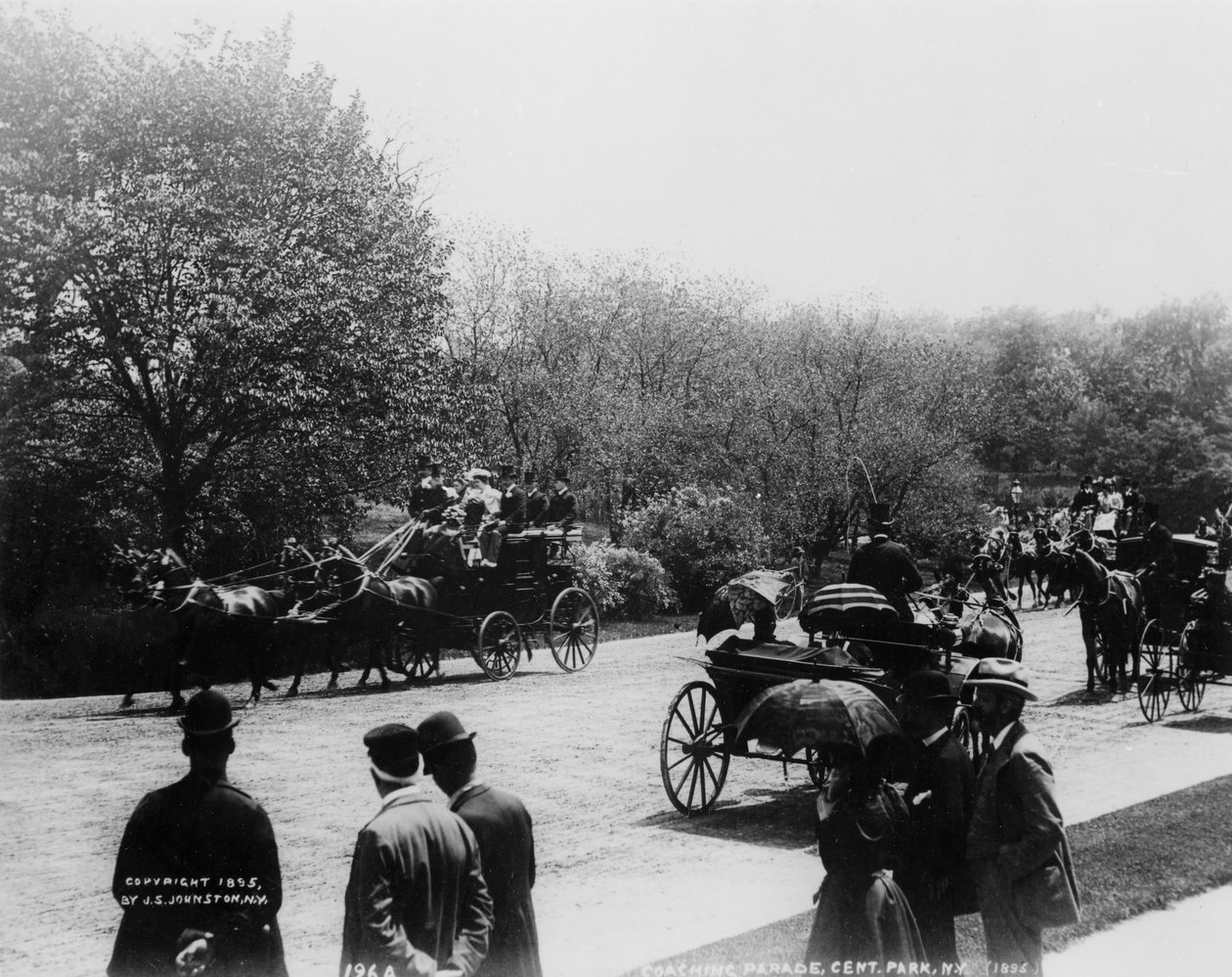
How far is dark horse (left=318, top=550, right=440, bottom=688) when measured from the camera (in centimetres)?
1330

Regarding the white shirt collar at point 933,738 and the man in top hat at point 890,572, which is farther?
the man in top hat at point 890,572

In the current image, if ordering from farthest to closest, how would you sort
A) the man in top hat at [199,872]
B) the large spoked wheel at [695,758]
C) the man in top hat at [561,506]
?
the man in top hat at [561,506] < the large spoked wheel at [695,758] < the man in top hat at [199,872]

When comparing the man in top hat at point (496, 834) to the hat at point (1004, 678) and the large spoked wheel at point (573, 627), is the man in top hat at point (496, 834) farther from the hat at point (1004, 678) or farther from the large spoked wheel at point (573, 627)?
the large spoked wheel at point (573, 627)

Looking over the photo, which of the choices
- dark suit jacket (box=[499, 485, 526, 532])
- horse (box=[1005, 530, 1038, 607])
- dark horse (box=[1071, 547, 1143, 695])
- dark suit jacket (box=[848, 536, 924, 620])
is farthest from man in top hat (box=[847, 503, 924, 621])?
horse (box=[1005, 530, 1038, 607])

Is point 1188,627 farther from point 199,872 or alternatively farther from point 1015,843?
point 199,872

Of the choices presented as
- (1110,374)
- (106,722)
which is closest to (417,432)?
(106,722)

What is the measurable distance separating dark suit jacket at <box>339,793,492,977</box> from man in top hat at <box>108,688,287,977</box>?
0.53 m

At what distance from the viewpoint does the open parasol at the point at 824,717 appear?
5.60 metres

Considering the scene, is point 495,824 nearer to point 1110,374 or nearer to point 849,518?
point 849,518

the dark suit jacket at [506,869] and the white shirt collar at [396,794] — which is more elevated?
the white shirt collar at [396,794]

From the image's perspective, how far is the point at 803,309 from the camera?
34.9 m

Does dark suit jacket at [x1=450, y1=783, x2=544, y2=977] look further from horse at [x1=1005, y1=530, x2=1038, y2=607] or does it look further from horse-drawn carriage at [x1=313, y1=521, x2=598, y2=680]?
horse at [x1=1005, y1=530, x2=1038, y2=607]

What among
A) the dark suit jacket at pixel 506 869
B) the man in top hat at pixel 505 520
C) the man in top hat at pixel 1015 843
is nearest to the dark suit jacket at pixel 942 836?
the man in top hat at pixel 1015 843

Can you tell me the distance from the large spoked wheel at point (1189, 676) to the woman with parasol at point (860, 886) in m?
10.4
